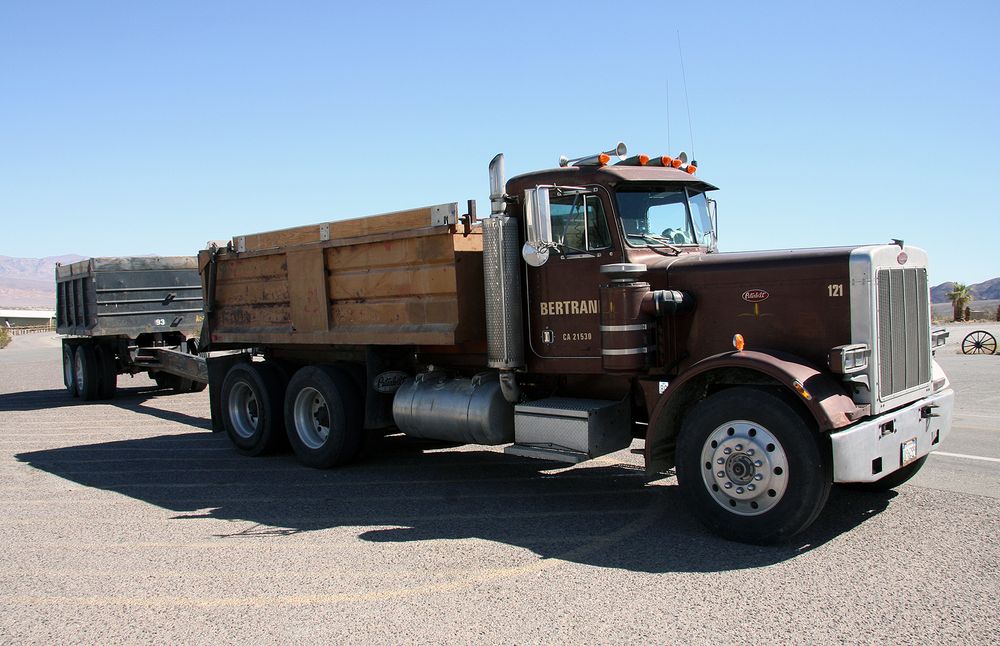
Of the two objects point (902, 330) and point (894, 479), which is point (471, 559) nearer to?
point (902, 330)

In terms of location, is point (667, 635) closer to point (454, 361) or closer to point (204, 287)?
point (454, 361)

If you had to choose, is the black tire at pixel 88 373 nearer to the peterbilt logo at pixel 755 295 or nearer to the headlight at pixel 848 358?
the peterbilt logo at pixel 755 295

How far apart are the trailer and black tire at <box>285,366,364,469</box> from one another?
21.7 feet

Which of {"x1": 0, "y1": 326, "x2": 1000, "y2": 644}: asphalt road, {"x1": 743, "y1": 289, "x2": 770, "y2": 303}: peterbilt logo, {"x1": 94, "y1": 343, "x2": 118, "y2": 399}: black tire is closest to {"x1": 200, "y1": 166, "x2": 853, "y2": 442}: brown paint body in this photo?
{"x1": 743, "y1": 289, "x2": 770, "y2": 303}: peterbilt logo

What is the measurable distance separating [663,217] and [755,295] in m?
1.31

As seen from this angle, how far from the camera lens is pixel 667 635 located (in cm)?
423

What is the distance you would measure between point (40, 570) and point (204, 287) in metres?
5.66

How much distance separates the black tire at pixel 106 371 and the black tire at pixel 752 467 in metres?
13.4

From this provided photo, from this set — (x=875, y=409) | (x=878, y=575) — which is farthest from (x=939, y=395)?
(x=878, y=575)

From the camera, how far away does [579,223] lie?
276 inches

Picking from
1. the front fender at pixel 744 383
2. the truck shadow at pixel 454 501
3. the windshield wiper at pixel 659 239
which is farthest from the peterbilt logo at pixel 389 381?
the front fender at pixel 744 383

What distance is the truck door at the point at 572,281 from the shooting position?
693 cm

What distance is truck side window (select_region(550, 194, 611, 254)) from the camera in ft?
22.7

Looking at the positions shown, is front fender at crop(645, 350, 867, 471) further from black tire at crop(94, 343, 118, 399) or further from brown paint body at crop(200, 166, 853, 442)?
black tire at crop(94, 343, 118, 399)
